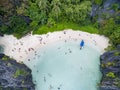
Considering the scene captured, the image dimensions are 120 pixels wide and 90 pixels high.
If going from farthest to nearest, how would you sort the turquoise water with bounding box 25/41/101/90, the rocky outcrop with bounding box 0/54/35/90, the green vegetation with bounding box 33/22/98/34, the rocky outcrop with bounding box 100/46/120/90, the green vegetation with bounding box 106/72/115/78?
the green vegetation with bounding box 33/22/98/34 < the turquoise water with bounding box 25/41/101/90 < the green vegetation with bounding box 106/72/115/78 < the rocky outcrop with bounding box 100/46/120/90 < the rocky outcrop with bounding box 0/54/35/90

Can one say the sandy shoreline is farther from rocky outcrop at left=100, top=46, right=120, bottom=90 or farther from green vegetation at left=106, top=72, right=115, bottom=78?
green vegetation at left=106, top=72, right=115, bottom=78

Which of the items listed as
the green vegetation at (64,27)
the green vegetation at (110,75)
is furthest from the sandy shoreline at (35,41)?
the green vegetation at (110,75)

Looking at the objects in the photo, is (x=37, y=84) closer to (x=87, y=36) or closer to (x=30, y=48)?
(x=30, y=48)

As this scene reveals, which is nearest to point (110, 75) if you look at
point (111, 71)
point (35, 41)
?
point (111, 71)

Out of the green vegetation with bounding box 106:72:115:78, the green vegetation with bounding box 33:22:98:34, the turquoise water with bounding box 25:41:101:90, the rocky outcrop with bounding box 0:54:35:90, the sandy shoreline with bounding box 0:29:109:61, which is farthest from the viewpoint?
the green vegetation with bounding box 33:22:98:34

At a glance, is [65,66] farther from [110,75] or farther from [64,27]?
[64,27]

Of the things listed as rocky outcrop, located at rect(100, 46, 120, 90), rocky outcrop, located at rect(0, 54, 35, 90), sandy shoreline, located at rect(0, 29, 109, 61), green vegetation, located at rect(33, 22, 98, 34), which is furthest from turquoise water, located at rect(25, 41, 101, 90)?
green vegetation, located at rect(33, 22, 98, 34)
